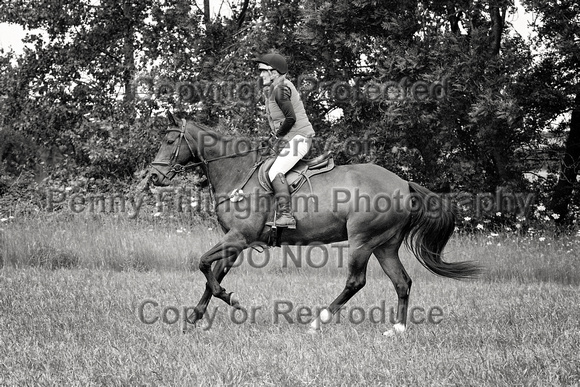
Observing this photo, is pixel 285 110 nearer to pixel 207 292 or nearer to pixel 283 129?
pixel 283 129

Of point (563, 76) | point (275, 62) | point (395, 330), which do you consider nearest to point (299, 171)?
point (275, 62)

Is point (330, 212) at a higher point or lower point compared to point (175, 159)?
lower

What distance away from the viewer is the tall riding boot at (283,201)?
25.8 feet

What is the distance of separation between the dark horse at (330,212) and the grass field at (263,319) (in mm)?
586

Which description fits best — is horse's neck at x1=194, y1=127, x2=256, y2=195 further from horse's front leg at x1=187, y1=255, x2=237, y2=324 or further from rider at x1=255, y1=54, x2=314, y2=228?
horse's front leg at x1=187, y1=255, x2=237, y2=324

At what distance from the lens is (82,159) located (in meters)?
21.0

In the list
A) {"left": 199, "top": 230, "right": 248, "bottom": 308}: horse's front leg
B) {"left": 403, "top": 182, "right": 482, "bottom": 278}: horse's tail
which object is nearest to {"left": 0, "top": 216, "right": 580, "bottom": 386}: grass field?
{"left": 199, "top": 230, "right": 248, "bottom": 308}: horse's front leg

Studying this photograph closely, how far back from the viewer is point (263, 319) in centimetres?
822

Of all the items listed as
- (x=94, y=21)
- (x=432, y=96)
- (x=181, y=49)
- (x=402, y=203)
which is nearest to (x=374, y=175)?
(x=402, y=203)

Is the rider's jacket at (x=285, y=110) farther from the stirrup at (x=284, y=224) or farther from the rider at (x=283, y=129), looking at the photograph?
the stirrup at (x=284, y=224)

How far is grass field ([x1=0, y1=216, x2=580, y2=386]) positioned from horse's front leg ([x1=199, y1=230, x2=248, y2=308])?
1.19ft

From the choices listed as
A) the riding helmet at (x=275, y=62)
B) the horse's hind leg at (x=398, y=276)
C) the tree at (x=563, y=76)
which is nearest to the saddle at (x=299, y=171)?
the riding helmet at (x=275, y=62)

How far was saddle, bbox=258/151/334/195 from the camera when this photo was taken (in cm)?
797

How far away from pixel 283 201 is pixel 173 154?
4.44 feet
